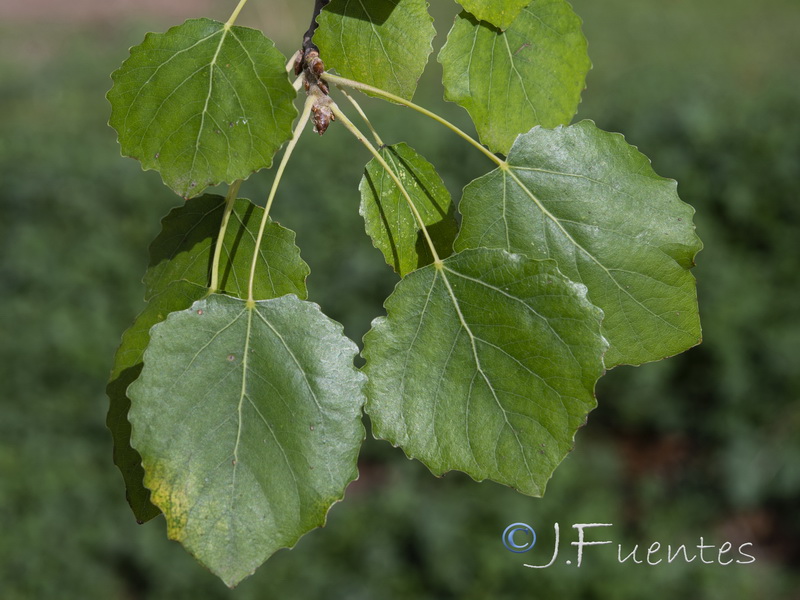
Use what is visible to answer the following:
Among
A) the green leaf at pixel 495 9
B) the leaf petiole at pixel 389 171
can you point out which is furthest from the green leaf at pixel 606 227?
the green leaf at pixel 495 9

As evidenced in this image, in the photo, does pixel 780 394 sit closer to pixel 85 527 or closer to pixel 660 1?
pixel 85 527

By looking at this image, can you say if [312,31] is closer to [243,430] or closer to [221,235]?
[221,235]

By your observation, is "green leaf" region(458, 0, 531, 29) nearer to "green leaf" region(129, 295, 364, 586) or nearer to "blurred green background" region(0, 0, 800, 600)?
"green leaf" region(129, 295, 364, 586)

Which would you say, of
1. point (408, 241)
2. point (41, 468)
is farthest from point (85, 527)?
point (408, 241)


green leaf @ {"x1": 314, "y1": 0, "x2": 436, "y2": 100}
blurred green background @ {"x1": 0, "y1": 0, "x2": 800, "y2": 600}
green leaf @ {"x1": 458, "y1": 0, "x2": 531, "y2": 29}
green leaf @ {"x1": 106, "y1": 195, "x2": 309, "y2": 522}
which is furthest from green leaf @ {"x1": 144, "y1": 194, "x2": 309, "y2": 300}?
blurred green background @ {"x1": 0, "y1": 0, "x2": 800, "y2": 600}

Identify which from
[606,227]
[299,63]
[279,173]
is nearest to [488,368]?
[606,227]

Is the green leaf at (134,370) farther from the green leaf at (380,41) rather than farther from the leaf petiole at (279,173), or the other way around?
the green leaf at (380,41)
